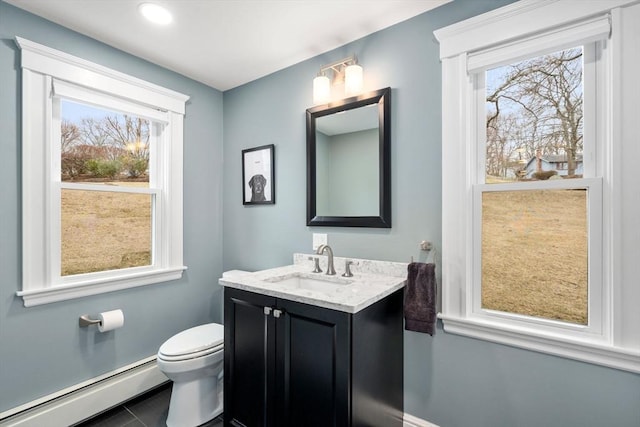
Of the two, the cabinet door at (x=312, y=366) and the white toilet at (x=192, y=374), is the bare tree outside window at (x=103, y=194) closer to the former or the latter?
the white toilet at (x=192, y=374)

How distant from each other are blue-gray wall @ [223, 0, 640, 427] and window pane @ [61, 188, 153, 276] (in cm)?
94

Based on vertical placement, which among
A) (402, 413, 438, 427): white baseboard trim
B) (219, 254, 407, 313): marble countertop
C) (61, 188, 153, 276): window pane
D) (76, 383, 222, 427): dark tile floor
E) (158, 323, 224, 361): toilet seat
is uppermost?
(61, 188, 153, 276): window pane

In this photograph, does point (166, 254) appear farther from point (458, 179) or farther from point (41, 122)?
point (458, 179)

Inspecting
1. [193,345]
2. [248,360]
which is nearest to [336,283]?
[248,360]

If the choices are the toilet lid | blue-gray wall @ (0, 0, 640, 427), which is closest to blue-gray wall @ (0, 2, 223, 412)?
blue-gray wall @ (0, 0, 640, 427)

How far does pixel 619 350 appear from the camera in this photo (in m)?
1.22

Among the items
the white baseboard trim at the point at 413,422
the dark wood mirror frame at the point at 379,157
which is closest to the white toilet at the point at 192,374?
the dark wood mirror frame at the point at 379,157

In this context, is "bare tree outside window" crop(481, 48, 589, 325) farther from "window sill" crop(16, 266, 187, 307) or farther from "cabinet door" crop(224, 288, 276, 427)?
"window sill" crop(16, 266, 187, 307)

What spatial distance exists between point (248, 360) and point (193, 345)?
0.45 m

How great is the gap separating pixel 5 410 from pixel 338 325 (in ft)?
6.22

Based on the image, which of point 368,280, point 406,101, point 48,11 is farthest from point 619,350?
point 48,11

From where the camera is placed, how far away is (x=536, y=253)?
1.49 metres

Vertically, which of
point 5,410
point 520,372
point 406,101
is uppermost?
point 406,101

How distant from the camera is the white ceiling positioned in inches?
64.9
